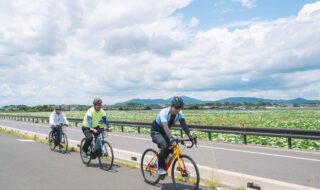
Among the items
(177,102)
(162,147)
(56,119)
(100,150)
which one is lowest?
(100,150)

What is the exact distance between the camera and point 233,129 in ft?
60.7

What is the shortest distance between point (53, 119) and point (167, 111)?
8895mm

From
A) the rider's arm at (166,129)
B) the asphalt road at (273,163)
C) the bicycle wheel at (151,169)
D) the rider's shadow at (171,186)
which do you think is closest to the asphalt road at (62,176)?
the rider's shadow at (171,186)

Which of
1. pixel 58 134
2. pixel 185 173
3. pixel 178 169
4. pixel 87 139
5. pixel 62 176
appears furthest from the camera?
pixel 58 134

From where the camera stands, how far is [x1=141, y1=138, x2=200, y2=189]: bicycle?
730 centimetres

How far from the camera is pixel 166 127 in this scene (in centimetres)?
741

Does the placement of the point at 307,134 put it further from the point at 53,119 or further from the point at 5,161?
the point at 5,161

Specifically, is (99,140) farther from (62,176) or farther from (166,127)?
(166,127)

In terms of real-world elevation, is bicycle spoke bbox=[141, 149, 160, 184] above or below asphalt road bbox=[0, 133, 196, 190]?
above

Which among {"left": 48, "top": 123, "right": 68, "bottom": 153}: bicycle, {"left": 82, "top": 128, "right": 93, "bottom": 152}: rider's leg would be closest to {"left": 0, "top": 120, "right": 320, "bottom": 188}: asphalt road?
{"left": 82, "top": 128, "right": 93, "bottom": 152}: rider's leg

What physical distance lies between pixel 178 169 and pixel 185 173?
0.21 metres

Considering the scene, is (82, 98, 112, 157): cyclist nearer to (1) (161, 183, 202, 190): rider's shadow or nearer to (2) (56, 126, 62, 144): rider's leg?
(1) (161, 183, 202, 190): rider's shadow

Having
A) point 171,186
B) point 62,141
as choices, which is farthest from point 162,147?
point 62,141

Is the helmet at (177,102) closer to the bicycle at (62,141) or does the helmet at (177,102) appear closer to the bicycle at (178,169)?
the bicycle at (178,169)
